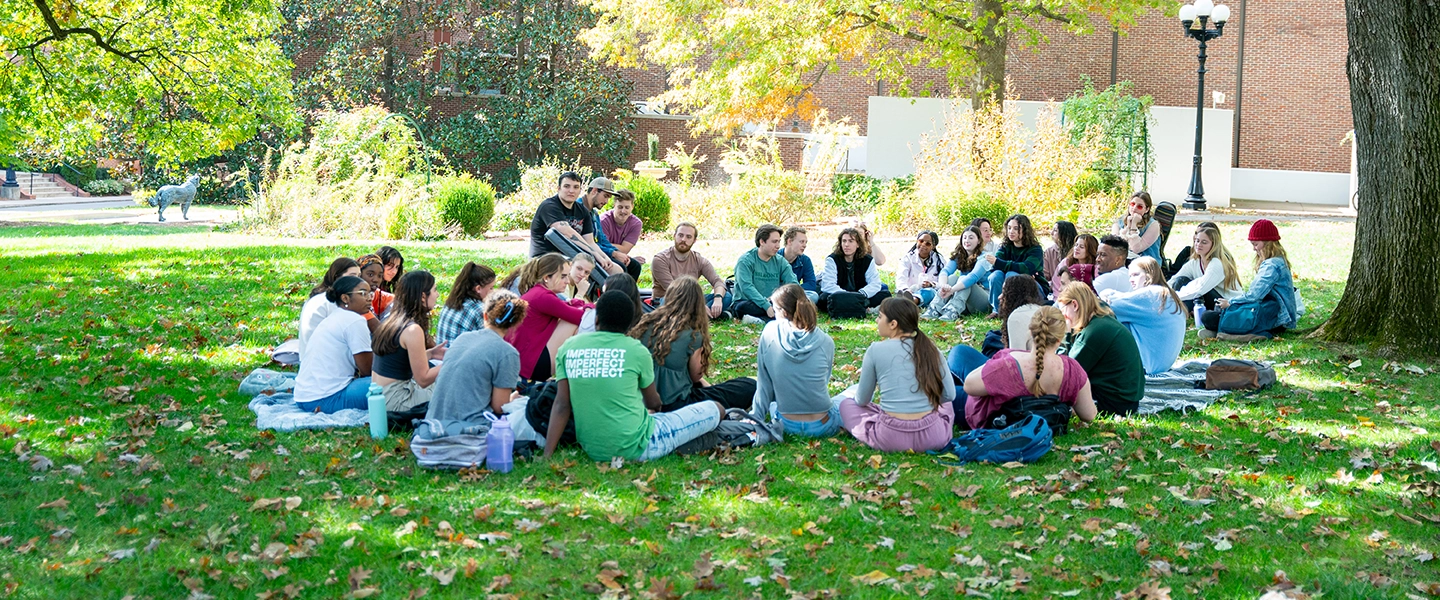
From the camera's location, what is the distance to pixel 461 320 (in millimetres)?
7262

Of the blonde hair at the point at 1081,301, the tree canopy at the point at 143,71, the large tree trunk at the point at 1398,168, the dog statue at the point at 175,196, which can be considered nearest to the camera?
the blonde hair at the point at 1081,301

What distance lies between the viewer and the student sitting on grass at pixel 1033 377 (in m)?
6.57

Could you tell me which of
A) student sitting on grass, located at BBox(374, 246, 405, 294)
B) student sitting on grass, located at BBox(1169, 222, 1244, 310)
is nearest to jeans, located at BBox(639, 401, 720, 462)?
student sitting on grass, located at BBox(374, 246, 405, 294)

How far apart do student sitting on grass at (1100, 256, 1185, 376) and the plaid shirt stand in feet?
14.8

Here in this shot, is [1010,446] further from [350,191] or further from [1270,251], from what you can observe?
[350,191]

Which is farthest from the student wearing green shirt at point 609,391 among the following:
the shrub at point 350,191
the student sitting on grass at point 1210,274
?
the shrub at point 350,191

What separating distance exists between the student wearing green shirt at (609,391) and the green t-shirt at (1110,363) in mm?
2738

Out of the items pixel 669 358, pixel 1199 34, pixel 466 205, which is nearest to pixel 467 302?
pixel 669 358

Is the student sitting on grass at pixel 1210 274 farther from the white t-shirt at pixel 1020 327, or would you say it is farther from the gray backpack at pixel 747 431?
the gray backpack at pixel 747 431

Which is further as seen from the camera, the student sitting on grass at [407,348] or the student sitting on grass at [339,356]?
the student sitting on grass at [339,356]

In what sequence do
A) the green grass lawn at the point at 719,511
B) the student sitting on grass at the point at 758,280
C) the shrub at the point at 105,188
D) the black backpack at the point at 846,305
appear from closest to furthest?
the green grass lawn at the point at 719,511 < the student sitting on grass at the point at 758,280 < the black backpack at the point at 846,305 < the shrub at the point at 105,188

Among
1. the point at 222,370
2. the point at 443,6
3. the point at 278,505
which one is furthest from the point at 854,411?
the point at 443,6

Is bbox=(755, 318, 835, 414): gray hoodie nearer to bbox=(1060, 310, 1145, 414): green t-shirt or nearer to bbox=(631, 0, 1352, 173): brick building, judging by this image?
bbox=(1060, 310, 1145, 414): green t-shirt

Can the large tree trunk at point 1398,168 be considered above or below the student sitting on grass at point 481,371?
above
